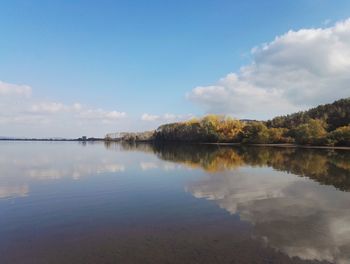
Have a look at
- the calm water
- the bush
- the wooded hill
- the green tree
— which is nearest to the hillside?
the wooded hill

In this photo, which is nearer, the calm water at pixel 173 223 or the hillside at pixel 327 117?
the calm water at pixel 173 223

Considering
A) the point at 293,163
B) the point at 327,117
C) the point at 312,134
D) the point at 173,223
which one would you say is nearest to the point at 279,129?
the point at 327,117

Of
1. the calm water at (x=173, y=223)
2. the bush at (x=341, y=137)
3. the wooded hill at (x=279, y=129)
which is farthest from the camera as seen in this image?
the wooded hill at (x=279, y=129)

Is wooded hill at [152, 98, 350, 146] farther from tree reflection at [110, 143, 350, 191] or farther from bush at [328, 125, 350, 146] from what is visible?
tree reflection at [110, 143, 350, 191]

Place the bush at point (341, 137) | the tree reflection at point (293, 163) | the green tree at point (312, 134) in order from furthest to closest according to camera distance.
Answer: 1. the green tree at point (312, 134)
2. the bush at point (341, 137)
3. the tree reflection at point (293, 163)

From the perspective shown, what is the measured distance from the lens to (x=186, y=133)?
152 m

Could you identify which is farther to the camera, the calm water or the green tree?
the green tree

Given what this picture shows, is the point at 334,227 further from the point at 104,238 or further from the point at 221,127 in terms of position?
the point at 221,127

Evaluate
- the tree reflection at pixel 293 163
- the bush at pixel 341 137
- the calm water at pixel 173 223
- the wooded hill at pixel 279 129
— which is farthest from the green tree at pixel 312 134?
the calm water at pixel 173 223

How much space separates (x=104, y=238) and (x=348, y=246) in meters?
8.81

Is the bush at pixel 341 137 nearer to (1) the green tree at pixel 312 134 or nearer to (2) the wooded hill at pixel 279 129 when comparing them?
(2) the wooded hill at pixel 279 129

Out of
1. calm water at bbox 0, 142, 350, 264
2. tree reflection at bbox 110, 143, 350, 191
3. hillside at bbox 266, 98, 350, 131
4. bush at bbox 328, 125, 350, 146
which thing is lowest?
calm water at bbox 0, 142, 350, 264

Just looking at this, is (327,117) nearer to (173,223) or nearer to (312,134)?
(312,134)

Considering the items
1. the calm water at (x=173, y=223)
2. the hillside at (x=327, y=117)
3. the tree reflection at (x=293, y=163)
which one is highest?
the hillside at (x=327, y=117)
